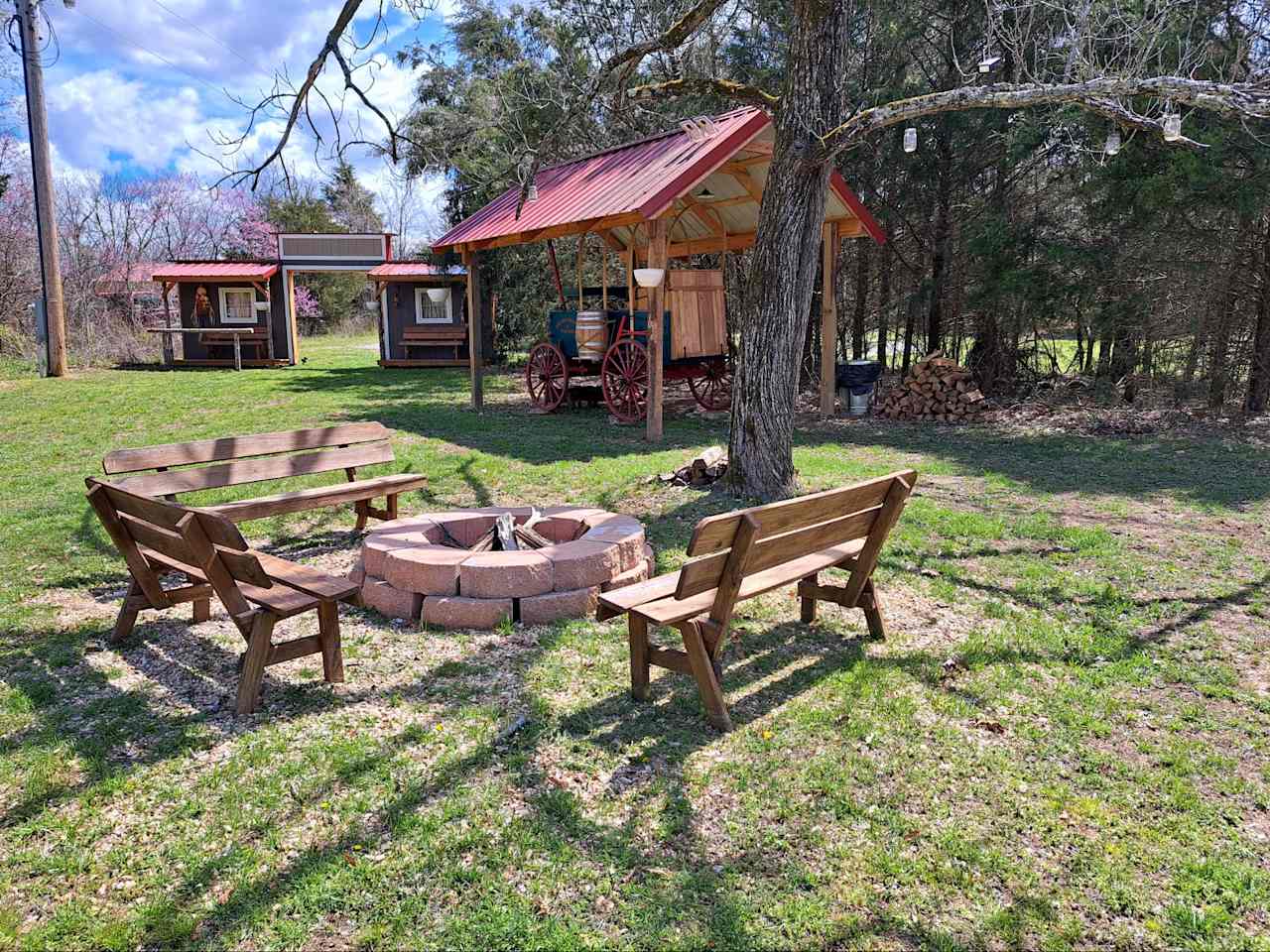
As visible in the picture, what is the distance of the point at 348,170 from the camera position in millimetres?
6234

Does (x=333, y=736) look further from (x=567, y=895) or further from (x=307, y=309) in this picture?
(x=307, y=309)

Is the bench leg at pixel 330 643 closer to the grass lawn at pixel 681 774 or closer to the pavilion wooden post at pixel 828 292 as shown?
the grass lawn at pixel 681 774

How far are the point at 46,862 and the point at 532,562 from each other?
2.40 metres

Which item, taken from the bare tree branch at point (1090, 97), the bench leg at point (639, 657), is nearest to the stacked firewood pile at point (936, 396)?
the bare tree branch at point (1090, 97)

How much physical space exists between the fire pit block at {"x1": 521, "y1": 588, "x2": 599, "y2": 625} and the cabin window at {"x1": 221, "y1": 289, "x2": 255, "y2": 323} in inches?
811

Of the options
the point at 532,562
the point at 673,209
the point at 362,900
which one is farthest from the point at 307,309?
the point at 362,900

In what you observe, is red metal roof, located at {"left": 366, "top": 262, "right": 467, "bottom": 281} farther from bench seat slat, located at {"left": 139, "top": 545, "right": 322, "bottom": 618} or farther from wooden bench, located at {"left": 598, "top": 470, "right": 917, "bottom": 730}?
wooden bench, located at {"left": 598, "top": 470, "right": 917, "bottom": 730}

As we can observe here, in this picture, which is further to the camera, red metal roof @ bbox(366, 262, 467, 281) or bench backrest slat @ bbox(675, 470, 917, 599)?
red metal roof @ bbox(366, 262, 467, 281)

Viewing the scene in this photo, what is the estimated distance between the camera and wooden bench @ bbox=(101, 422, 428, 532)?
5.45 m

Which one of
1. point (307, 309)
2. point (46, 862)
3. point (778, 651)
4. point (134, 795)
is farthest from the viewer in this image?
point (307, 309)

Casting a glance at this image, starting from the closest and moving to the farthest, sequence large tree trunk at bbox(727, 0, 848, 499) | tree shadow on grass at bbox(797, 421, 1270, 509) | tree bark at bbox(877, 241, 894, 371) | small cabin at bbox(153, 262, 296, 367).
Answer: large tree trunk at bbox(727, 0, 848, 499)
tree shadow on grass at bbox(797, 421, 1270, 509)
tree bark at bbox(877, 241, 894, 371)
small cabin at bbox(153, 262, 296, 367)

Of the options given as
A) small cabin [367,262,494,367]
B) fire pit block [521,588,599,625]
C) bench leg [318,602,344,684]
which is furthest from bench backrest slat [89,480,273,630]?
small cabin [367,262,494,367]

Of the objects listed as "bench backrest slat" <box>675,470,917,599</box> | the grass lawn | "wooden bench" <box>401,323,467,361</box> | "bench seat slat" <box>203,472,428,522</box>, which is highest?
"wooden bench" <box>401,323,467,361</box>

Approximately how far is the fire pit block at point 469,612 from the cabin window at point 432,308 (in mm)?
18032
